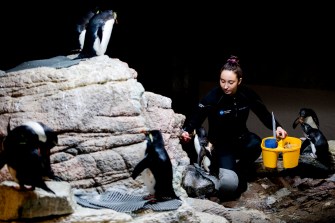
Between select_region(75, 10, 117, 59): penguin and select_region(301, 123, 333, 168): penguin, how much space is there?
10.6ft

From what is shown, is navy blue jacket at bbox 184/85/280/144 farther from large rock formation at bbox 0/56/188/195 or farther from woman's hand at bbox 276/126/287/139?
large rock formation at bbox 0/56/188/195

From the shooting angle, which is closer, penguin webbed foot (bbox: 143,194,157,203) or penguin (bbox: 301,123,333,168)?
penguin webbed foot (bbox: 143,194,157,203)

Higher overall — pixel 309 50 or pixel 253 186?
pixel 309 50

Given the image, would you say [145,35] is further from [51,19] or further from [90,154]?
[90,154]

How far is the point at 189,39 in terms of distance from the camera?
8.70 metres

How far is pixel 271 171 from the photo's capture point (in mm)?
6234

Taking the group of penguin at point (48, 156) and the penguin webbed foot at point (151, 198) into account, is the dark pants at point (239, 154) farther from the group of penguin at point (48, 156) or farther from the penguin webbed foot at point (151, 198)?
the penguin webbed foot at point (151, 198)

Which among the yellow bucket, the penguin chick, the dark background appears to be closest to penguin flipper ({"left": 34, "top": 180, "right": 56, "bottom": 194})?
the yellow bucket

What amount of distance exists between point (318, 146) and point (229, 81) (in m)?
1.72

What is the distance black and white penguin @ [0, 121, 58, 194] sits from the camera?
397cm

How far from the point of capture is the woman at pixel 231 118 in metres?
5.48

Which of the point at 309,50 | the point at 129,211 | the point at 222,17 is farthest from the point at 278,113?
the point at 129,211

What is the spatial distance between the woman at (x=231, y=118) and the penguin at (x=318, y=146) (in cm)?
74

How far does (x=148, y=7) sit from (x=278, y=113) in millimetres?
3271
